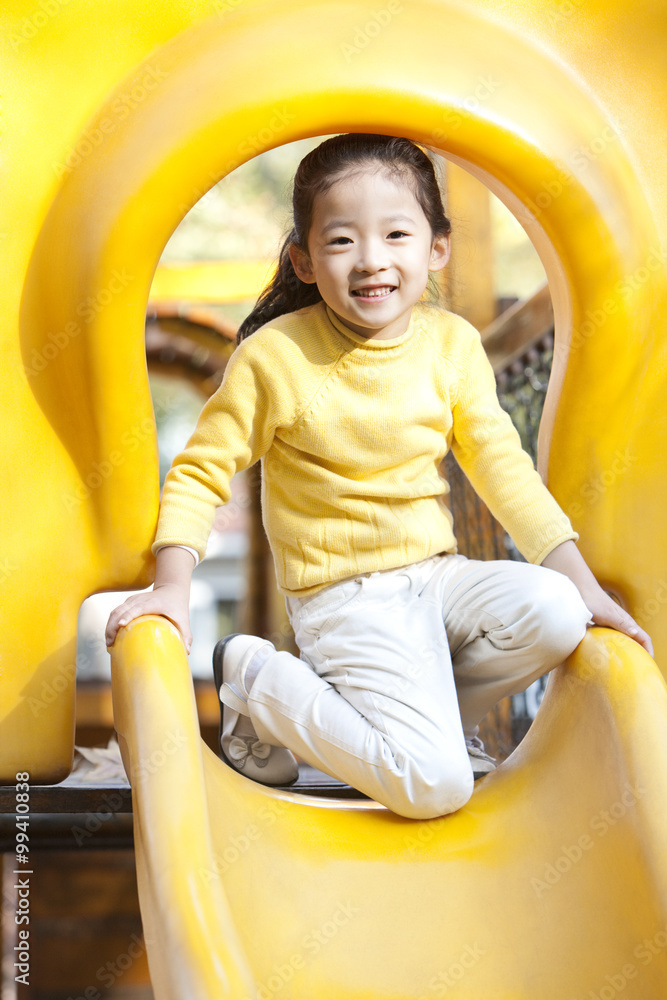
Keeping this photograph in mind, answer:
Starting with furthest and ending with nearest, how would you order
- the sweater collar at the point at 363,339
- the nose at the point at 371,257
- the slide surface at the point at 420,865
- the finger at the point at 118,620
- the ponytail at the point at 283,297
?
the ponytail at the point at 283,297 → the sweater collar at the point at 363,339 → the nose at the point at 371,257 → the finger at the point at 118,620 → the slide surface at the point at 420,865

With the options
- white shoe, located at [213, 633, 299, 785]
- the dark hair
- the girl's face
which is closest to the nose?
the girl's face

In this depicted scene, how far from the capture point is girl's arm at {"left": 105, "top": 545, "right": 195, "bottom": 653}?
1.13 metres

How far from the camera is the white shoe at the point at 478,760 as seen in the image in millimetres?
1357

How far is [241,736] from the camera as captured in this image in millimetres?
1327

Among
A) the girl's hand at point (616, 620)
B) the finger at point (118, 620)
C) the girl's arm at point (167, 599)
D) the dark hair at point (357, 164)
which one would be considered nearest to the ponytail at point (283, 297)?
the dark hair at point (357, 164)

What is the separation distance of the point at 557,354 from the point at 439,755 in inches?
25.7

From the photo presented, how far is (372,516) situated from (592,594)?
12.5 inches

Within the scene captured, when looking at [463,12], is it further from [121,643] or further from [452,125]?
[121,643]

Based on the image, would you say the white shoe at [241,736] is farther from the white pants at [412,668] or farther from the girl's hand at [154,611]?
the girl's hand at [154,611]

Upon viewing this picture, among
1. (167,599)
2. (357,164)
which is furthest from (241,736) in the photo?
(357,164)

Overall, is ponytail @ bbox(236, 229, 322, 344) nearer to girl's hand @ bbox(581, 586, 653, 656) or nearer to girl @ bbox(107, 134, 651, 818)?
girl @ bbox(107, 134, 651, 818)

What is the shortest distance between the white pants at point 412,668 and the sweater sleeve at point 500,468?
77 millimetres

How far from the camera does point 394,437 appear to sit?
1.33 metres

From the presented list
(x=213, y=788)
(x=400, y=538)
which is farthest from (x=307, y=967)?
(x=400, y=538)
